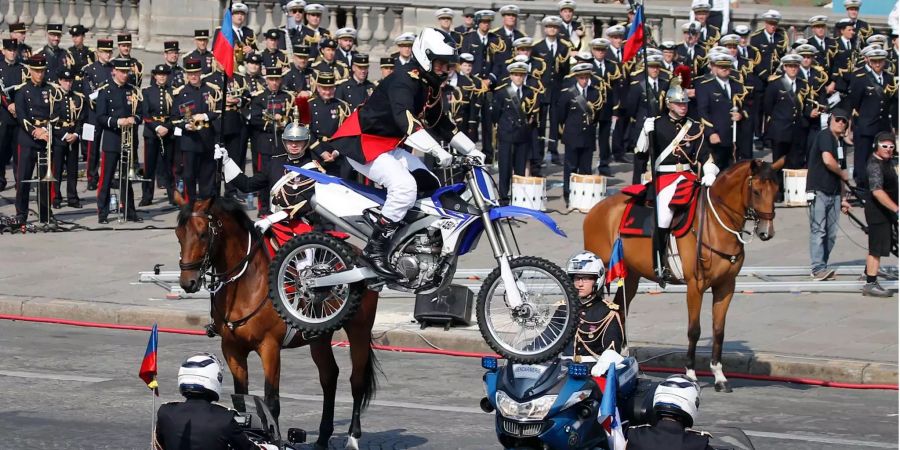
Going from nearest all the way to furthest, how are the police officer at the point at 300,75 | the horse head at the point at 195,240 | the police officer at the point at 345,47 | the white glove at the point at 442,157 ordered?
the horse head at the point at 195,240, the white glove at the point at 442,157, the police officer at the point at 300,75, the police officer at the point at 345,47

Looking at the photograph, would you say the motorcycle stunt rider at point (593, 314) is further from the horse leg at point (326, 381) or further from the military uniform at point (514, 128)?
the military uniform at point (514, 128)

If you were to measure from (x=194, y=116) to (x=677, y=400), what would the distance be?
714 inches

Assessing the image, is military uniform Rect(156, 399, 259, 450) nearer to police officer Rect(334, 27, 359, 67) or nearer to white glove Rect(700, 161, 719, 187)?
white glove Rect(700, 161, 719, 187)

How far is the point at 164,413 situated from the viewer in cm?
988

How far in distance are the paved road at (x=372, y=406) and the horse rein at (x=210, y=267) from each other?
1252mm

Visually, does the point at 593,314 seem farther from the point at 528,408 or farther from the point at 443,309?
the point at 443,309

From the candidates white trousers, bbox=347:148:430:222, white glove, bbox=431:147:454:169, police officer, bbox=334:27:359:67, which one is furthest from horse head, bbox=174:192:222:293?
police officer, bbox=334:27:359:67

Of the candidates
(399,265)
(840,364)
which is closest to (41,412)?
(399,265)

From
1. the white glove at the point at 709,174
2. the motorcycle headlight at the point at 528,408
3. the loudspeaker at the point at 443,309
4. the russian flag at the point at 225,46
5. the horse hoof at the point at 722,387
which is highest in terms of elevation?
the russian flag at the point at 225,46

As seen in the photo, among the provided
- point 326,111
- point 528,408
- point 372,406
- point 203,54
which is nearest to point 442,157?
point 372,406

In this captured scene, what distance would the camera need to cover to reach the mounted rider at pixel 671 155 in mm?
17359

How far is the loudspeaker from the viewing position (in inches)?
754

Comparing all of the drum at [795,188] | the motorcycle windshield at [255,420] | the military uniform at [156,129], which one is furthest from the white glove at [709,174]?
the military uniform at [156,129]

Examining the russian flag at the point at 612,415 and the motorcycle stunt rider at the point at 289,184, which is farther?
the motorcycle stunt rider at the point at 289,184
